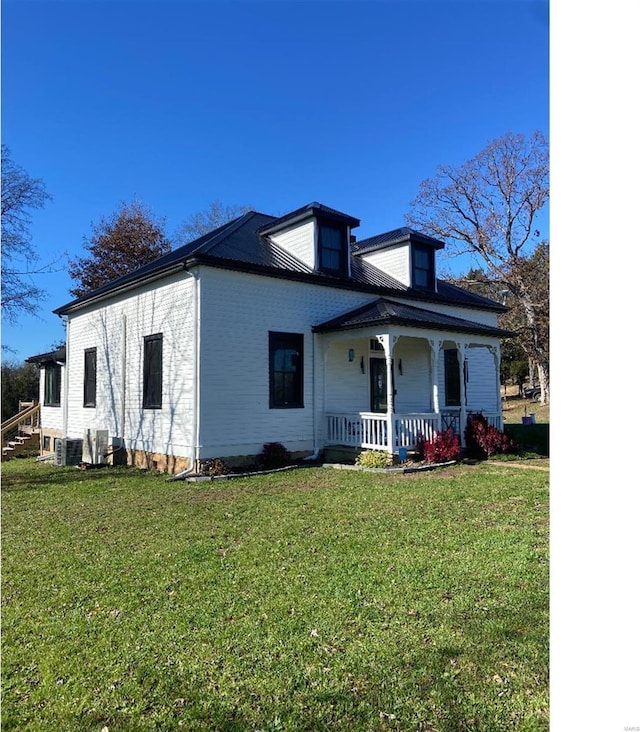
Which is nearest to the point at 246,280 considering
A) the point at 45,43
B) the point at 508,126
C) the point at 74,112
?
the point at 74,112

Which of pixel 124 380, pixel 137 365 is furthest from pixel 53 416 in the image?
pixel 137 365

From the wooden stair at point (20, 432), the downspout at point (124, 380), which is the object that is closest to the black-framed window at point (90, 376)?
the downspout at point (124, 380)

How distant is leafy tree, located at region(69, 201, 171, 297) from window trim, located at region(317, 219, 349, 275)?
19.9m

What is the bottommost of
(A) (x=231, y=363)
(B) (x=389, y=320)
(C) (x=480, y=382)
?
(C) (x=480, y=382)

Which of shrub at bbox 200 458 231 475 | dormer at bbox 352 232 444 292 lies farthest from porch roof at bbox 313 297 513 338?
shrub at bbox 200 458 231 475

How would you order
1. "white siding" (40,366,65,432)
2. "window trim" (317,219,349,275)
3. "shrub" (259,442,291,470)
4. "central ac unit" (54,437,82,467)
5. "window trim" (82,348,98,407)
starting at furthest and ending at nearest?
1. "white siding" (40,366,65,432)
2. "window trim" (82,348,98,407)
3. "central ac unit" (54,437,82,467)
4. "window trim" (317,219,349,275)
5. "shrub" (259,442,291,470)

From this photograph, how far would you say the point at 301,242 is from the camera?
43.3ft

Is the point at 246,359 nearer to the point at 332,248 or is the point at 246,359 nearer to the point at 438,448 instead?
the point at 332,248

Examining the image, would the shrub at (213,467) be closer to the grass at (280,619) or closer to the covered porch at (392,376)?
the covered porch at (392,376)

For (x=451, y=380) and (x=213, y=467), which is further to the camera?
(x=451, y=380)

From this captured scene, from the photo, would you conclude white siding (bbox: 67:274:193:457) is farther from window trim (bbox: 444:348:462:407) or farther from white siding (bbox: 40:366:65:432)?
window trim (bbox: 444:348:462:407)

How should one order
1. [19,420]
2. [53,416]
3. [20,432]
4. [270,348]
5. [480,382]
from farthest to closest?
[19,420], [20,432], [53,416], [480,382], [270,348]

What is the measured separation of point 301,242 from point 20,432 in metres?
15.5

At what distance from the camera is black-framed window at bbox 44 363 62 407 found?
18625 millimetres
